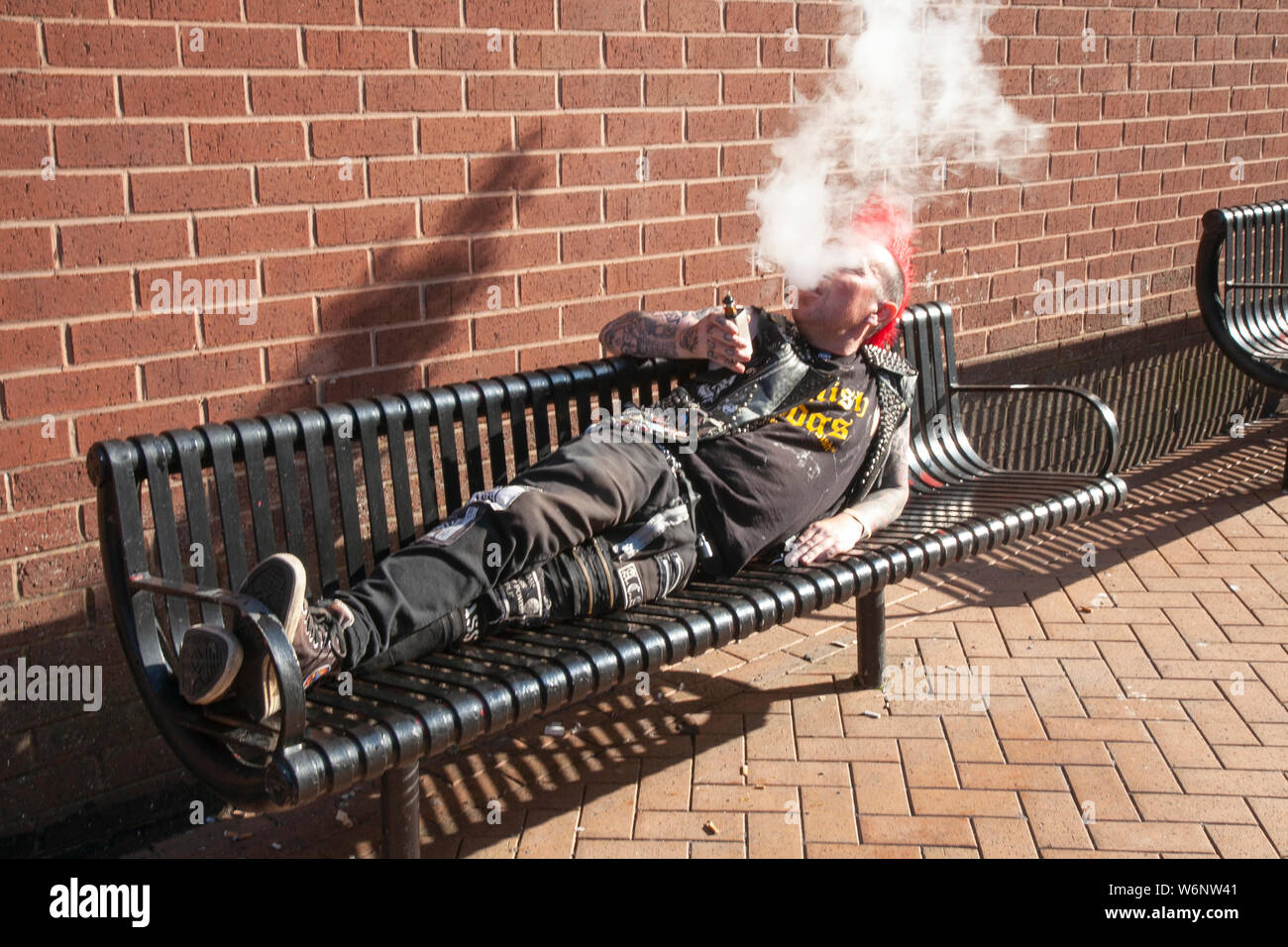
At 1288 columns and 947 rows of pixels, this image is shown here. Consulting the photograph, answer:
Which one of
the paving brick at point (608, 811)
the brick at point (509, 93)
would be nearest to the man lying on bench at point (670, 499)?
the paving brick at point (608, 811)

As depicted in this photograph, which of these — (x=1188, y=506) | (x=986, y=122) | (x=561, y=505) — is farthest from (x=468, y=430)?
(x=1188, y=506)

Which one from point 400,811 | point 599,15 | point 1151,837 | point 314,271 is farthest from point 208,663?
point 599,15

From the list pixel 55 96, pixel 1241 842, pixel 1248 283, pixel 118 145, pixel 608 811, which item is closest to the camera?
pixel 55 96

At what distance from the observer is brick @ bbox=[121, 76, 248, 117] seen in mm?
3041

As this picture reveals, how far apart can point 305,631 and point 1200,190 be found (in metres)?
5.62

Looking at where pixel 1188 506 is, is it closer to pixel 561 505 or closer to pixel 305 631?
pixel 561 505

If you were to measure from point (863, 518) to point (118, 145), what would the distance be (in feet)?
7.00

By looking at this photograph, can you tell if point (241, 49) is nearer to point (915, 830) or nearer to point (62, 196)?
point (62, 196)

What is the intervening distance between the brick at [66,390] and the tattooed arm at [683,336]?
4.38 feet

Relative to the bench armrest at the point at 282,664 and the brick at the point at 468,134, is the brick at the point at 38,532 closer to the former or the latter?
the bench armrest at the point at 282,664

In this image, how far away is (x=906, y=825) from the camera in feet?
10.7

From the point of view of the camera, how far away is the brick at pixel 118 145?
116 inches

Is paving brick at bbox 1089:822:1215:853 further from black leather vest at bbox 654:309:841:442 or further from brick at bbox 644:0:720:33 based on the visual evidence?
brick at bbox 644:0:720:33

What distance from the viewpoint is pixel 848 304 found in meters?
3.70
